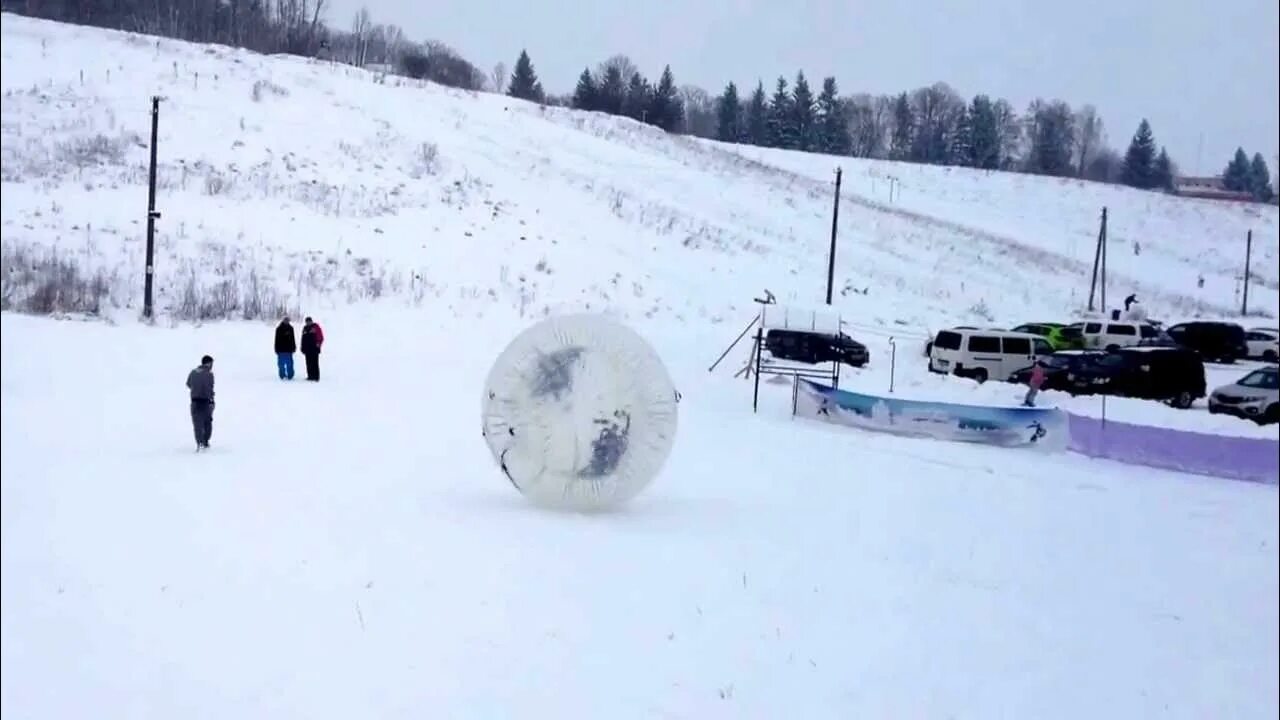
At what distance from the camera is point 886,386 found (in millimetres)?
22328

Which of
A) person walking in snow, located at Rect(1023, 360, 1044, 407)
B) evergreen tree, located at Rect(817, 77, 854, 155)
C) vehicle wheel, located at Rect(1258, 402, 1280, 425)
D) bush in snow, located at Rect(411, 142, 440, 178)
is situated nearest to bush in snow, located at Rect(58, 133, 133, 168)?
bush in snow, located at Rect(411, 142, 440, 178)

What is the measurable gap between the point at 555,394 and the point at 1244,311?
925 inches

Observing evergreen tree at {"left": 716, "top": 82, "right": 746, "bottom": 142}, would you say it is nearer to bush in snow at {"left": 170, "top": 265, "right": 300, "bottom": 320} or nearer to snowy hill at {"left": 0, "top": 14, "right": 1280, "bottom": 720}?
snowy hill at {"left": 0, "top": 14, "right": 1280, "bottom": 720}

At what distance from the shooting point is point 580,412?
9.80 meters

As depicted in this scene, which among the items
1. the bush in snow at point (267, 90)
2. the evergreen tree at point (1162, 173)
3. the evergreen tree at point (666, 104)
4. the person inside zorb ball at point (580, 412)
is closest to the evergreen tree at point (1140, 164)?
the evergreen tree at point (1162, 173)

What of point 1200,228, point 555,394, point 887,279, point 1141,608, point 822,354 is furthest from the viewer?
point 1200,228

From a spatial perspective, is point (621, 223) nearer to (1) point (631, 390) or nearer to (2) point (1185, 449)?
(2) point (1185, 449)

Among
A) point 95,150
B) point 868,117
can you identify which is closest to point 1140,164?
point 868,117

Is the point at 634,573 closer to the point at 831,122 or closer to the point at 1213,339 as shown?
the point at 831,122

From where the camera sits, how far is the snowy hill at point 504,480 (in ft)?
21.6

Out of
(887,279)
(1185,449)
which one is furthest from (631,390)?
(887,279)

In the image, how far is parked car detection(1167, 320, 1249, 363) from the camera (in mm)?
24094

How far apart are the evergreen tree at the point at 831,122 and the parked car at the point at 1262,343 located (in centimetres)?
1189

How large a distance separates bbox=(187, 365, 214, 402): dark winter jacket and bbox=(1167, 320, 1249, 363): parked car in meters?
19.2
